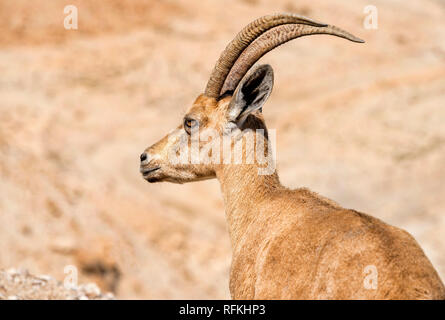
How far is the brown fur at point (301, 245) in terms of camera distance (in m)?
5.92

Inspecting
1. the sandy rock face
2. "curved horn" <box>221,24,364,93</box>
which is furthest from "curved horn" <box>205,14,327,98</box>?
the sandy rock face

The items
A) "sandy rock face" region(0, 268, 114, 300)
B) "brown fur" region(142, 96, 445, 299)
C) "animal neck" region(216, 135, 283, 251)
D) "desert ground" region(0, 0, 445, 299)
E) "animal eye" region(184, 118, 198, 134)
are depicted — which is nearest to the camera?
"brown fur" region(142, 96, 445, 299)

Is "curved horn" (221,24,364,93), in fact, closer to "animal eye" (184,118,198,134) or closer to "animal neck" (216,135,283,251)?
"animal eye" (184,118,198,134)

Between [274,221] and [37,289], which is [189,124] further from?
[37,289]

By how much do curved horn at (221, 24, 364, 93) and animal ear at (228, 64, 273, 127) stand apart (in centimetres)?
44

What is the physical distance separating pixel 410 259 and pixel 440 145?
2545 cm

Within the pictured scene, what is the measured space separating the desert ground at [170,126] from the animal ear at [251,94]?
439 inches

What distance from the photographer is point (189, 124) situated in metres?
8.80

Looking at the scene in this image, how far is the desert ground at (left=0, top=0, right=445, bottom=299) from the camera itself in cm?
2086

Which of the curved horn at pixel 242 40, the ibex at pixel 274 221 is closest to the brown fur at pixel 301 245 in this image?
the ibex at pixel 274 221

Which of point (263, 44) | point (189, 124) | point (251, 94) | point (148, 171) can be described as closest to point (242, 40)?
point (263, 44)

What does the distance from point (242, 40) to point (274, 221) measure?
2298mm

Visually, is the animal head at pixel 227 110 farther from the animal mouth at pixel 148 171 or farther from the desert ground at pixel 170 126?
the desert ground at pixel 170 126
